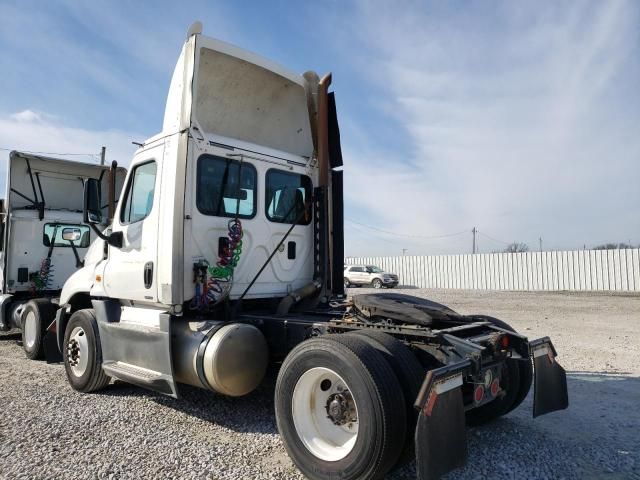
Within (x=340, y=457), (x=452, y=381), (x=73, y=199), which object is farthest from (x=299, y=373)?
(x=73, y=199)

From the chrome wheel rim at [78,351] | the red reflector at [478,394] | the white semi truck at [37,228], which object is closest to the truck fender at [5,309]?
the white semi truck at [37,228]

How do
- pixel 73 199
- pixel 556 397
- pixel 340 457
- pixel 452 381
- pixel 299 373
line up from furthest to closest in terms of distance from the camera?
pixel 73 199, pixel 556 397, pixel 299 373, pixel 340 457, pixel 452 381

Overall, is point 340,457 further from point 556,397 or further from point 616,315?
point 616,315

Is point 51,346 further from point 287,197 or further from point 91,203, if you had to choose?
point 287,197

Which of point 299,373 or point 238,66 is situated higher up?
point 238,66

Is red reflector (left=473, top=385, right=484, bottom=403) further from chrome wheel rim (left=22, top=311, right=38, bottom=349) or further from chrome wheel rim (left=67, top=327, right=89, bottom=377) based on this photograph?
chrome wheel rim (left=22, top=311, right=38, bottom=349)

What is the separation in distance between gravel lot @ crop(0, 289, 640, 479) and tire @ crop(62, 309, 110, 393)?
0.55ft

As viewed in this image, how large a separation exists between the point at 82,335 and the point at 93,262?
94cm

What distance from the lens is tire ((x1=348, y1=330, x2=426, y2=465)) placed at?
11.4ft

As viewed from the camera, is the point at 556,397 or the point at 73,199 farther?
the point at 73,199

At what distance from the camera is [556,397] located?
438cm

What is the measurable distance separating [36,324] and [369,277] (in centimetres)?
2669

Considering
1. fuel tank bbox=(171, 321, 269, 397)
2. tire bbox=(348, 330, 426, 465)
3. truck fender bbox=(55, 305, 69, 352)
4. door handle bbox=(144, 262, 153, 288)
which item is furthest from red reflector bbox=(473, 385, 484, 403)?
truck fender bbox=(55, 305, 69, 352)

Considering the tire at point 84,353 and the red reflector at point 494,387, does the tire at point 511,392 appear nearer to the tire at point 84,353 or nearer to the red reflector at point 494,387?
the red reflector at point 494,387
